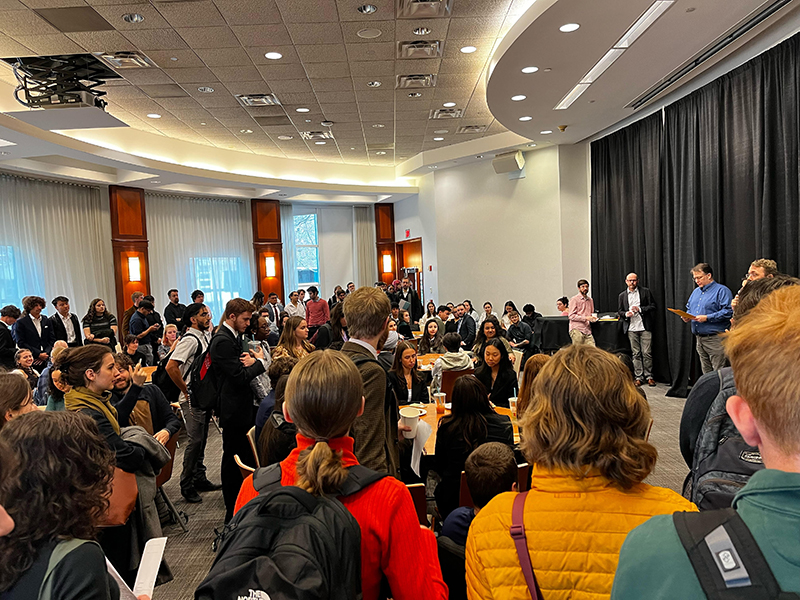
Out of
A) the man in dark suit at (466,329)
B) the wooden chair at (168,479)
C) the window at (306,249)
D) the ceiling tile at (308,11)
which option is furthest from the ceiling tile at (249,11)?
the window at (306,249)

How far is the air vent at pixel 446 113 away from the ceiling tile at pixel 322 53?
9.87ft

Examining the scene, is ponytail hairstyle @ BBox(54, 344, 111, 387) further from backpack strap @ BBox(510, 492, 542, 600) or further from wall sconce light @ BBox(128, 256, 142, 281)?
wall sconce light @ BBox(128, 256, 142, 281)

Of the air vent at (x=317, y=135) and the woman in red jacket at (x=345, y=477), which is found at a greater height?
the air vent at (x=317, y=135)

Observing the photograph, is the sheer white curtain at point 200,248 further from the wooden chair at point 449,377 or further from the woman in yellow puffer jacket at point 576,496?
the woman in yellow puffer jacket at point 576,496

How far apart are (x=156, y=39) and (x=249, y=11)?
130 centimetres

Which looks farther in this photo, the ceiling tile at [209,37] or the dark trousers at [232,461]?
the ceiling tile at [209,37]

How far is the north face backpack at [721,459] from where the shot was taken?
1629 millimetres

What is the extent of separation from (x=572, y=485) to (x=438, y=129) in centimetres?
1039

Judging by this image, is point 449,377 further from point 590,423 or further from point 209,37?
point 209,37

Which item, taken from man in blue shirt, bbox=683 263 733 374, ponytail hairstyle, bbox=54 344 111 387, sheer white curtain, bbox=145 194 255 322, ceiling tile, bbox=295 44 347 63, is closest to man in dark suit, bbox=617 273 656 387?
man in blue shirt, bbox=683 263 733 374

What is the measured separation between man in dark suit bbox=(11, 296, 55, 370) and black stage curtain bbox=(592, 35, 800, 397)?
844 centimetres

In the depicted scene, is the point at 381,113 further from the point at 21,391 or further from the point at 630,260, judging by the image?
the point at 21,391

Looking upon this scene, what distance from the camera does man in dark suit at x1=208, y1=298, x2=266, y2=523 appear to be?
388cm

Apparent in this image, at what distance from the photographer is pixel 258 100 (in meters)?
8.47
